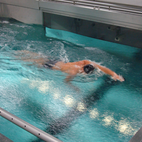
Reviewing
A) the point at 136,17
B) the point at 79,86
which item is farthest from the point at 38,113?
the point at 136,17

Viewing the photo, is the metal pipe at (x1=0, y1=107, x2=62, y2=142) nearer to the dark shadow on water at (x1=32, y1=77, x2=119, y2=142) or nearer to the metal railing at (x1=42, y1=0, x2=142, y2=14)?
the dark shadow on water at (x1=32, y1=77, x2=119, y2=142)

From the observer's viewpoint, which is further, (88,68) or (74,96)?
(88,68)

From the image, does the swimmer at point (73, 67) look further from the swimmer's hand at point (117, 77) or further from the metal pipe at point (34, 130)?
the metal pipe at point (34, 130)

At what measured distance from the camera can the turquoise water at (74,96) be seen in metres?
2.78

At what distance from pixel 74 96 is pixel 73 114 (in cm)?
53

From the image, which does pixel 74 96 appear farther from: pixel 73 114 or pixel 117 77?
pixel 117 77

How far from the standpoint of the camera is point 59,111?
3.16m

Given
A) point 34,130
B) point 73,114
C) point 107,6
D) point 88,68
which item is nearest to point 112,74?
point 88,68

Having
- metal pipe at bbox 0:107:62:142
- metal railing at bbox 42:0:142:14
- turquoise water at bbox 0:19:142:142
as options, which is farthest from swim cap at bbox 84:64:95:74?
metal pipe at bbox 0:107:62:142

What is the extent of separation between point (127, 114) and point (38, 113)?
5.45ft

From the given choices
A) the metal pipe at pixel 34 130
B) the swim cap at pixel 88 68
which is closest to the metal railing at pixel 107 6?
the swim cap at pixel 88 68

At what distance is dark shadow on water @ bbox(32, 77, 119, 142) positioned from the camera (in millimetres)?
2760

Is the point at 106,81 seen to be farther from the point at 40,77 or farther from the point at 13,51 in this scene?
the point at 13,51

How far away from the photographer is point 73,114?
309 cm
